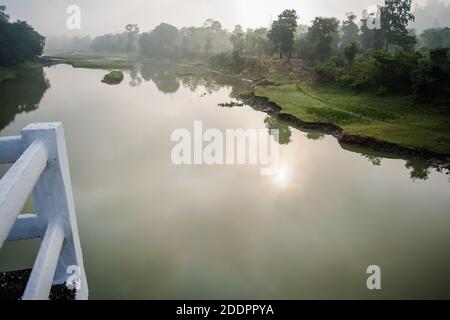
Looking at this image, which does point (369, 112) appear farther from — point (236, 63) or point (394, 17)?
point (236, 63)

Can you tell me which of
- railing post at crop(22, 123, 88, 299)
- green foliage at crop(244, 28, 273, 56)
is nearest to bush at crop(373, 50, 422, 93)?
railing post at crop(22, 123, 88, 299)

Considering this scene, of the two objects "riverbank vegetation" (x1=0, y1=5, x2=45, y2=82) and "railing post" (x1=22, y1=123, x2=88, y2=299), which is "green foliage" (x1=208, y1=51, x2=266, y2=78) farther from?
"railing post" (x1=22, y1=123, x2=88, y2=299)

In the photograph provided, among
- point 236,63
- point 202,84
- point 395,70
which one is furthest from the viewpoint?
point 236,63

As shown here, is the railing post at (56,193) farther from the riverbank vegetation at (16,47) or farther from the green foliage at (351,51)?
the riverbank vegetation at (16,47)

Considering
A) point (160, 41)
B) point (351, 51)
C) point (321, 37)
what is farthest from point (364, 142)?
point (160, 41)

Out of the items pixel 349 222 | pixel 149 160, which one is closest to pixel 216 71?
pixel 149 160

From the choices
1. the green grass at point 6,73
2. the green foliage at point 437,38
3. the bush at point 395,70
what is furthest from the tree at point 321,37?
the green grass at point 6,73
